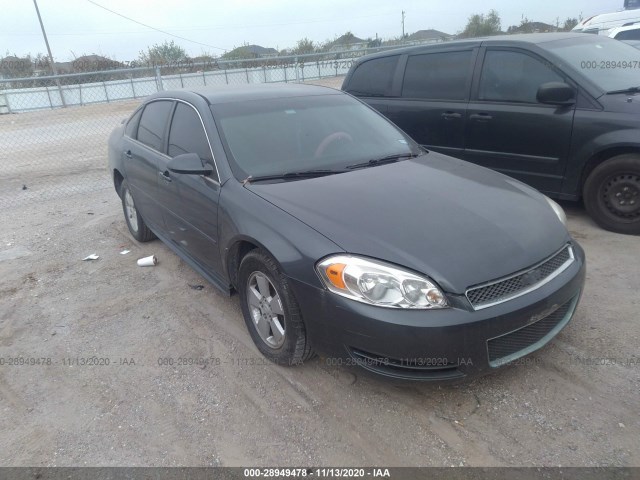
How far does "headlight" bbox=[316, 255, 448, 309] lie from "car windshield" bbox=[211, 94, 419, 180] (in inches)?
41.3

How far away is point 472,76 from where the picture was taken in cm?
535

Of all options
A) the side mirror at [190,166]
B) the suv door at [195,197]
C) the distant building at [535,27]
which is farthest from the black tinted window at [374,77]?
the distant building at [535,27]

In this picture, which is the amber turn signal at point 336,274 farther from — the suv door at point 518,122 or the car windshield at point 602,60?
the car windshield at point 602,60

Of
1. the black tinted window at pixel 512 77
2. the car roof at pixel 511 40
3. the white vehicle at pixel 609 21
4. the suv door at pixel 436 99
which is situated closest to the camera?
the black tinted window at pixel 512 77

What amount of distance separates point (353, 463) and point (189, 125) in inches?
106

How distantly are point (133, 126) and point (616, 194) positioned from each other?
15.4 feet

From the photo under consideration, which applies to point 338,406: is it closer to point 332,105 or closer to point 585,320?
point 585,320

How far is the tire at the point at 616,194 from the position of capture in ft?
14.5

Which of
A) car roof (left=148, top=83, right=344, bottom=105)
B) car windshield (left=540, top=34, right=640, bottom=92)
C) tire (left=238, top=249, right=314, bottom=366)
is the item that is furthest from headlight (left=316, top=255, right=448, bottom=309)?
car windshield (left=540, top=34, right=640, bottom=92)

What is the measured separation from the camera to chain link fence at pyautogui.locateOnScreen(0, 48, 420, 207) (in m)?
8.86

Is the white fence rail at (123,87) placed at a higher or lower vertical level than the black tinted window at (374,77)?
lower

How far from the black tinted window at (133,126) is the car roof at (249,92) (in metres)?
0.65

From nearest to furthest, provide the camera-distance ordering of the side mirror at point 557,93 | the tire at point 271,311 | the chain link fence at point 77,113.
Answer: the tire at point 271,311 → the side mirror at point 557,93 → the chain link fence at point 77,113

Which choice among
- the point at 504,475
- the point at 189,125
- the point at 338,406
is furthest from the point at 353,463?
the point at 189,125
